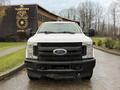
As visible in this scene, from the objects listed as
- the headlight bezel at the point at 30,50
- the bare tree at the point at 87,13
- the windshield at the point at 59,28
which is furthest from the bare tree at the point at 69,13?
the headlight bezel at the point at 30,50

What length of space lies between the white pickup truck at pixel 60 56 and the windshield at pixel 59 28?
140 cm

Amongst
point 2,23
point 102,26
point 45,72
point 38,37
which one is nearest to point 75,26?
point 38,37

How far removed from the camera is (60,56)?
8.37m

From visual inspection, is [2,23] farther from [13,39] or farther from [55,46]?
[55,46]

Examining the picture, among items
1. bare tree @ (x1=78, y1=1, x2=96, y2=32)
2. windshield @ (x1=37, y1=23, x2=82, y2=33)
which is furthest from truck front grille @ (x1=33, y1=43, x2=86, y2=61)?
bare tree @ (x1=78, y1=1, x2=96, y2=32)

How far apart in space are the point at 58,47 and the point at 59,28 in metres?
2.10

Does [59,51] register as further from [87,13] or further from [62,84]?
[87,13]

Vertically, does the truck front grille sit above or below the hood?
below

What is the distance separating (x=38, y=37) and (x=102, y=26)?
88.7m

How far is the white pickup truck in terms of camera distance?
27.2ft

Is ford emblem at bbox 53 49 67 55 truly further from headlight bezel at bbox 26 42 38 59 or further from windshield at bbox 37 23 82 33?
windshield at bbox 37 23 82 33

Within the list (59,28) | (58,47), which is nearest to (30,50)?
(58,47)

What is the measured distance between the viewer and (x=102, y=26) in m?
96.1

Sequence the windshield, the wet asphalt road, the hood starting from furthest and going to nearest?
the windshield, the hood, the wet asphalt road
